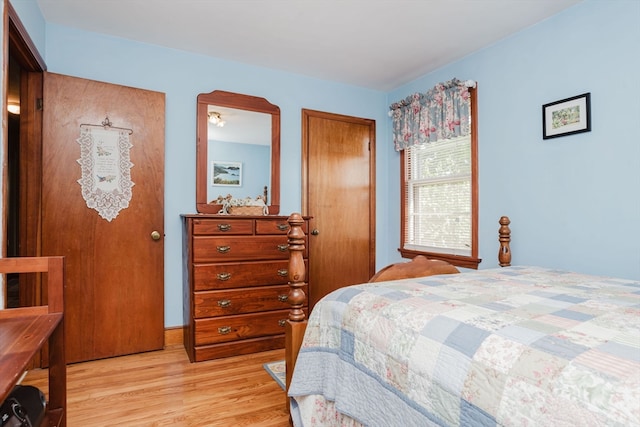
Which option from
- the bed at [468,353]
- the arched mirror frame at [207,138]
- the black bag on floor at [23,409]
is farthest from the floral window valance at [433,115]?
the black bag on floor at [23,409]

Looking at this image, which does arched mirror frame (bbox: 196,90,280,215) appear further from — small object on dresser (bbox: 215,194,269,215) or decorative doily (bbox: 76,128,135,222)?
decorative doily (bbox: 76,128,135,222)

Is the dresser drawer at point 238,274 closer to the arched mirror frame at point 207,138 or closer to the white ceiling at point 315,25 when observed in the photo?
the arched mirror frame at point 207,138

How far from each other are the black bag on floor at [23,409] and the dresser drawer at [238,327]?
1410 millimetres

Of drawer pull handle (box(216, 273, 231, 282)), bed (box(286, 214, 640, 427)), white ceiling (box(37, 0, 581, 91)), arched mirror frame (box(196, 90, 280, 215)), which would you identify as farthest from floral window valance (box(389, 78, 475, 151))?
drawer pull handle (box(216, 273, 231, 282))

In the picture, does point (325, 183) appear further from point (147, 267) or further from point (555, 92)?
point (555, 92)

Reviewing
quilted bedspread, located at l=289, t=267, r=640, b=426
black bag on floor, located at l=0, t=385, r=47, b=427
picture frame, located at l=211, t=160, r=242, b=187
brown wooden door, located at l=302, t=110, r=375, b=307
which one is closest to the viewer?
quilted bedspread, located at l=289, t=267, r=640, b=426

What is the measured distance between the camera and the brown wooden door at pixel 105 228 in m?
2.54

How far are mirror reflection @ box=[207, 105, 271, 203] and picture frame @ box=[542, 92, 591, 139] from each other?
2.23 metres

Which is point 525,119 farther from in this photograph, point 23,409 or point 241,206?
point 23,409

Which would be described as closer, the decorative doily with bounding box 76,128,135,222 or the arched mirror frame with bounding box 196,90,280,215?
the decorative doily with bounding box 76,128,135,222

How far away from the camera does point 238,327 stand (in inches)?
107

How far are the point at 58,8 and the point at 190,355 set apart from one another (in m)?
2.56

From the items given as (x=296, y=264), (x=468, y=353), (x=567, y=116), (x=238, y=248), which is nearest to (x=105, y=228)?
(x=238, y=248)

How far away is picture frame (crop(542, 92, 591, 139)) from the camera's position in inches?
90.3
